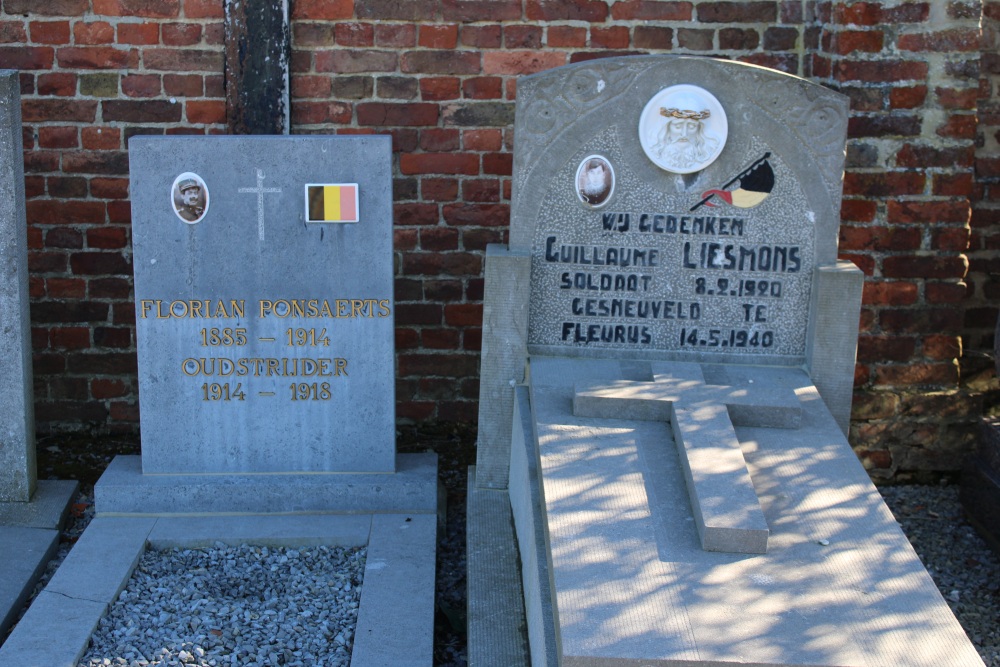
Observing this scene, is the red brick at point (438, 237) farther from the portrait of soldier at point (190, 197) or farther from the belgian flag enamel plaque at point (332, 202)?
the portrait of soldier at point (190, 197)

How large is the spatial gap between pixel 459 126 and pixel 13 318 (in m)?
2.05

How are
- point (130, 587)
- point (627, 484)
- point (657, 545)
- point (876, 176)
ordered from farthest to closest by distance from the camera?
point (876, 176)
point (130, 587)
point (627, 484)
point (657, 545)

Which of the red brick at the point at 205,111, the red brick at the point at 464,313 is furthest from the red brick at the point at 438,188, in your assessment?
the red brick at the point at 205,111

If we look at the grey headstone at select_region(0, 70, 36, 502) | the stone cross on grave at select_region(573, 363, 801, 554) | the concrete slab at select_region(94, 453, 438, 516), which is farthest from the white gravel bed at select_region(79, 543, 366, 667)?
the stone cross on grave at select_region(573, 363, 801, 554)

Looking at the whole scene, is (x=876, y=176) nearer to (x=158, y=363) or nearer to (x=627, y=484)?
(x=627, y=484)

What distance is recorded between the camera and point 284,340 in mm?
4055

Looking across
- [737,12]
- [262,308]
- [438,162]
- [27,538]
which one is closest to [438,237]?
[438,162]

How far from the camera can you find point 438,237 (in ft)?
16.6

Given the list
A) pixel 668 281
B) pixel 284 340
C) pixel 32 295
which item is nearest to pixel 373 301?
pixel 284 340

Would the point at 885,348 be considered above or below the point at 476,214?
below

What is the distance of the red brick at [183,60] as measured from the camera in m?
4.84

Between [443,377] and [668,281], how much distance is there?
148 centimetres

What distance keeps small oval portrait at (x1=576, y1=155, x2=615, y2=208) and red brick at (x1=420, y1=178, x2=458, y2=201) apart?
1.13 meters

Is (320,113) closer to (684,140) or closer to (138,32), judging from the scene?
(138,32)
